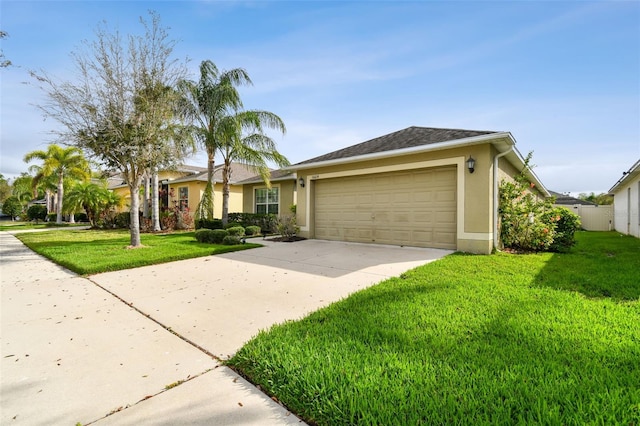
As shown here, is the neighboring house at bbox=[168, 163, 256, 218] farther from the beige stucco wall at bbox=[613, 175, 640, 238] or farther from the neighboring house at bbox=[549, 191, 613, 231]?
the neighboring house at bbox=[549, 191, 613, 231]

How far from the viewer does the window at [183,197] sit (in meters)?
18.3

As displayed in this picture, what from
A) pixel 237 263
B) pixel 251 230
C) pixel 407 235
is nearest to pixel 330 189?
pixel 407 235

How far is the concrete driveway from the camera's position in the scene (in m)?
1.90

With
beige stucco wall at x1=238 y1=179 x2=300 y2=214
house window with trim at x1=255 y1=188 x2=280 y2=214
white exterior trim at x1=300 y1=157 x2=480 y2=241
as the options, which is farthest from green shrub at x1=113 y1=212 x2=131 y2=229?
white exterior trim at x1=300 y1=157 x2=480 y2=241

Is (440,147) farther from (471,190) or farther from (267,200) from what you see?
(267,200)

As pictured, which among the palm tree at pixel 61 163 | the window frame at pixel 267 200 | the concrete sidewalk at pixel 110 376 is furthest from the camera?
the palm tree at pixel 61 163

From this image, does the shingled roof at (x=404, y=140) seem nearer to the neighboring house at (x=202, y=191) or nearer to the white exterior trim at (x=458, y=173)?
the white exterior trim at (x=458, y=173)

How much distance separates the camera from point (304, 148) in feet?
53.8

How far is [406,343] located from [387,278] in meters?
2.64

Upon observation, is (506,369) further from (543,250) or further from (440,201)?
(543,250)

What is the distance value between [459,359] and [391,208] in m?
7.03

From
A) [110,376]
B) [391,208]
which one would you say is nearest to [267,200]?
[391,208]

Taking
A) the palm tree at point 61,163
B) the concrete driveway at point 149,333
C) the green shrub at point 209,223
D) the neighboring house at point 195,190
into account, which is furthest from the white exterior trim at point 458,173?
the palm tree at point 61,163

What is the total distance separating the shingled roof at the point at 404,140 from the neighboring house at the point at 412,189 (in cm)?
3
